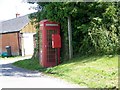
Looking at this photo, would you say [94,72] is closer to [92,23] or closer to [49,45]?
[92,23]

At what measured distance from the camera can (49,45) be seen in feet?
64.6

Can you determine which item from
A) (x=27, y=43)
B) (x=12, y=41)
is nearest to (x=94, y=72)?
(x=27, y=43)

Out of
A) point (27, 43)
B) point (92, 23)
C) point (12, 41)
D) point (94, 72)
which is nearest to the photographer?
point (94, 72)

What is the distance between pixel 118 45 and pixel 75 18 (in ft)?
A: 11.6

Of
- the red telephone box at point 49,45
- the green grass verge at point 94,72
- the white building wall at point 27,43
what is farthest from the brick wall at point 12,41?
the green grass verge at point 94,72

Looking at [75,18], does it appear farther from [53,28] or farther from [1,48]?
[1,48]

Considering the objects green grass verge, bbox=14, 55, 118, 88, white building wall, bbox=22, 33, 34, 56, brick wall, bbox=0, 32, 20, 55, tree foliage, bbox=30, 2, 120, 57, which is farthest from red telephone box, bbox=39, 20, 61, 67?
brick wall, bbox=0, 32, 20, 55

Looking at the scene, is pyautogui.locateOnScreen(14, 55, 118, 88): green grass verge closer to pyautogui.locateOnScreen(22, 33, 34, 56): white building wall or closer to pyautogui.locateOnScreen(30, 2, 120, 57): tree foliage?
pyautogui.locateOnScreen(30, 2, 120, 57): tree foliage

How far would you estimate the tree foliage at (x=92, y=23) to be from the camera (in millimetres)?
17547

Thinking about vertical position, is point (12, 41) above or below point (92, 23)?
below

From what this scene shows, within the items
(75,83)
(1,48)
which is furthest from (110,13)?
(1,48)

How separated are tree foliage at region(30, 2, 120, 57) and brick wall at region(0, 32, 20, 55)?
22418 mm

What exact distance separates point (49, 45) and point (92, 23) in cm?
319

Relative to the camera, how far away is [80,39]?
19.5 meters
